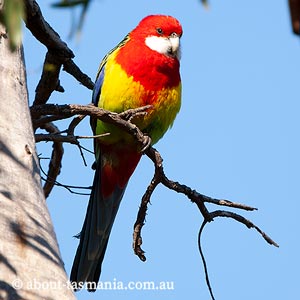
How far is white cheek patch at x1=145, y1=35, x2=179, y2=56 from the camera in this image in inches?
150

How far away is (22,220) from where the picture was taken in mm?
Result: 1956

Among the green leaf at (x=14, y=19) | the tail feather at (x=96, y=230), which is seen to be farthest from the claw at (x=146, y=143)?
the green leaf at (x=14, y=19)

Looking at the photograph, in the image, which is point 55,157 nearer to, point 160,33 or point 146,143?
point 146,143

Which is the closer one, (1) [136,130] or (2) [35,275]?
(2) [35,275]

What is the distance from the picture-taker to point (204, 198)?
3154 mm

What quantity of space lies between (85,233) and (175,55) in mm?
1263

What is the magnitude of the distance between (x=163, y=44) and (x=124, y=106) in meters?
0.60

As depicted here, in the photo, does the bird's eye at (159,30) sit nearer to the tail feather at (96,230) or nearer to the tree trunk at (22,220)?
the tail feather at (96,230)

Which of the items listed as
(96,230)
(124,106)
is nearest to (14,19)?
(124,106)

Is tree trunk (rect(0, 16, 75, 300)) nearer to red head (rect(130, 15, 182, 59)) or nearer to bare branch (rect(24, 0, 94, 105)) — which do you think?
bare branch (rect(24, 0, 94, 105))

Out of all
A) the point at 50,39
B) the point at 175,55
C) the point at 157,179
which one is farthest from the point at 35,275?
the point at 175,55

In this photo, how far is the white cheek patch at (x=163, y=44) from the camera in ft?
12.5

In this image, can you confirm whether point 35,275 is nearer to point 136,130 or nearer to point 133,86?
point 136,130

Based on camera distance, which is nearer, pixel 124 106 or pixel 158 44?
pixel 124 106
